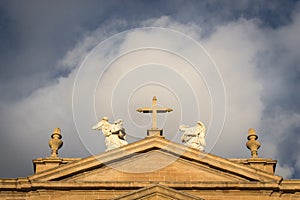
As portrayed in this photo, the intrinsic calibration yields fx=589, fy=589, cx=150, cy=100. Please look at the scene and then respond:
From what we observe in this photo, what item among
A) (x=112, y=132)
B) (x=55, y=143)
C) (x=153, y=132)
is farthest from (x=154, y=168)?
(x=55, y=143)

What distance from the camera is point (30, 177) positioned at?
25.5 metres

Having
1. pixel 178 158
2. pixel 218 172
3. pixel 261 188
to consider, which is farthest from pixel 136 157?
pixel 261 188

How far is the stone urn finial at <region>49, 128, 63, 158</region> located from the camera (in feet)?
89.5


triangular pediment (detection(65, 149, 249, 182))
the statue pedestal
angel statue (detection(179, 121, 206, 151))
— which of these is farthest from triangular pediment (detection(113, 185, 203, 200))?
the statue pedestal

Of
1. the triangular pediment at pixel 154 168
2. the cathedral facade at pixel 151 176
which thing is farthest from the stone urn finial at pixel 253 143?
the triangular pediment at pixel 154 168

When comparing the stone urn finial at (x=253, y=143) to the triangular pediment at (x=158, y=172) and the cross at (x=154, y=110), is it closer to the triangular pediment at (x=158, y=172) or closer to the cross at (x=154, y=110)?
the triangular pediment at (x=158, y=172)

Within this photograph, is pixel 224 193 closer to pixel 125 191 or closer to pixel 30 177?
pixel 125 191

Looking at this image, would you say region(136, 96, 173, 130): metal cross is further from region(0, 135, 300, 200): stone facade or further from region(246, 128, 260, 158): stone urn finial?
region(246, 128, 260, 158): stone urn finial

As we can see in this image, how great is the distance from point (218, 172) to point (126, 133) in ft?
16.2

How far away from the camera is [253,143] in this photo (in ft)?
90.3

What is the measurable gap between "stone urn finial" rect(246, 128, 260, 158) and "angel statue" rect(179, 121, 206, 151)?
7.01ft

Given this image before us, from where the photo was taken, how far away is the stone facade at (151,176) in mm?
25188

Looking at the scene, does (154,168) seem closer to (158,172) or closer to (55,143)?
(158,172)

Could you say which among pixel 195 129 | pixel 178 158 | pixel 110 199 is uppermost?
pixel 195 129
